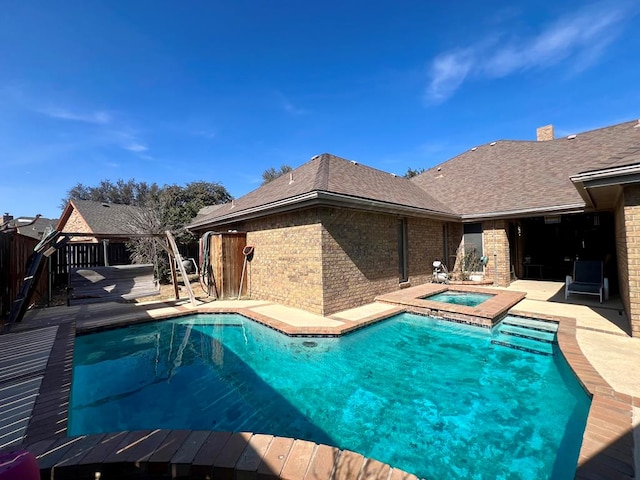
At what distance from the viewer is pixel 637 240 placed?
17.6ft

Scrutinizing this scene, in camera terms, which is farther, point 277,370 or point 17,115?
point 17,115

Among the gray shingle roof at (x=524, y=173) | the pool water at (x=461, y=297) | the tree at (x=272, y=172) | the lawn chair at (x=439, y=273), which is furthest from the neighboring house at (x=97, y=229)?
the tree at (x=272, y=172)

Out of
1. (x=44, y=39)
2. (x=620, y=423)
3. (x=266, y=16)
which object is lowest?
(x=620, y=423)

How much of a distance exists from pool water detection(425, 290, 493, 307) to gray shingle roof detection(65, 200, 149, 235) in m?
22.1

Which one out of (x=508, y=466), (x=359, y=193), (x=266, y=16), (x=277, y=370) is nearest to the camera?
(x=508, y=466)

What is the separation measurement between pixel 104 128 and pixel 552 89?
20.6m

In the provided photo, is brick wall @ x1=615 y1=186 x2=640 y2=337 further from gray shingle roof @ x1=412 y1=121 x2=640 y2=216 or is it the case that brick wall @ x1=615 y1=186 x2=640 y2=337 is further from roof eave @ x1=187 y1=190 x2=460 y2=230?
gray shingle roof @ x1=412 y1=121 x2=640 y2=216

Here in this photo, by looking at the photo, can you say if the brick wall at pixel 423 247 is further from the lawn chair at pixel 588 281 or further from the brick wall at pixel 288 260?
the brick wall at pixel 288 260

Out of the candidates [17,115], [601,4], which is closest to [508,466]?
[601,4]

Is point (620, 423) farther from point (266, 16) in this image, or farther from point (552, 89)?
point (552, 89)

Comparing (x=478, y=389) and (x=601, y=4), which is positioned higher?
(x=601, y=4)

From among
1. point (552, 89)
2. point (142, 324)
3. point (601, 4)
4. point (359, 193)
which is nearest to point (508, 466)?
point (359, 193)

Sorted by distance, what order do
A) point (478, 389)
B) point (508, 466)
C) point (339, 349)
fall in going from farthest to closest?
1. point (339, 349)
2. point (478, 389)
3. point (508, 466)

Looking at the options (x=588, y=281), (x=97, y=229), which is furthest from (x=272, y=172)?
(x=588, y=281)
